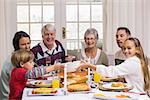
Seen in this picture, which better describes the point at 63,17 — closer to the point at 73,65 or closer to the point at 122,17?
the point at 122,17

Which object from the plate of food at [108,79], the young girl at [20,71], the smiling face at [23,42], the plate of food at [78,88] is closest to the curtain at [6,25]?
the smiling face at [23,42]

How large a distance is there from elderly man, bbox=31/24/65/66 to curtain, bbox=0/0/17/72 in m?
1.08

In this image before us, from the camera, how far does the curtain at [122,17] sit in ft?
16.4

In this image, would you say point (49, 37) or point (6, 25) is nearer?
point (49, 37)

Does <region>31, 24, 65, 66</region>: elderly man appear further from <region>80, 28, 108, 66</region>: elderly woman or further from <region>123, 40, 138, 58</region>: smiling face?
<region>123, 40, 138, 58</region>: smiling face

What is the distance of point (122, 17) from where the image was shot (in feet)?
16.5

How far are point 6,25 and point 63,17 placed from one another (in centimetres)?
86

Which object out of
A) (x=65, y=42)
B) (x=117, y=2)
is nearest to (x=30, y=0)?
Result: (x=65, y=42)

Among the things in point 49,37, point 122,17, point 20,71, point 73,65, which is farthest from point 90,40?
point 20,71

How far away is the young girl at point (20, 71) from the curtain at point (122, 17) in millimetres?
2091

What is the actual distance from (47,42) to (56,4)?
1.23m

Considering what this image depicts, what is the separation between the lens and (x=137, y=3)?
5.02 m

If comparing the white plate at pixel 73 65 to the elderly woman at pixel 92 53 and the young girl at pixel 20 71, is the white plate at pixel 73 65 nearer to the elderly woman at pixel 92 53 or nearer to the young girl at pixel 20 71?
the young girl at pixel 20 71

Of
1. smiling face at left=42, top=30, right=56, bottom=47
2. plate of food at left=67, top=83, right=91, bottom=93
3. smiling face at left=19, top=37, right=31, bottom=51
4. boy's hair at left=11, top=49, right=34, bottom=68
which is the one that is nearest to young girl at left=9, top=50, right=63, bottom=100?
boy's hair at left=11, top=49, right=34, bottom=68
